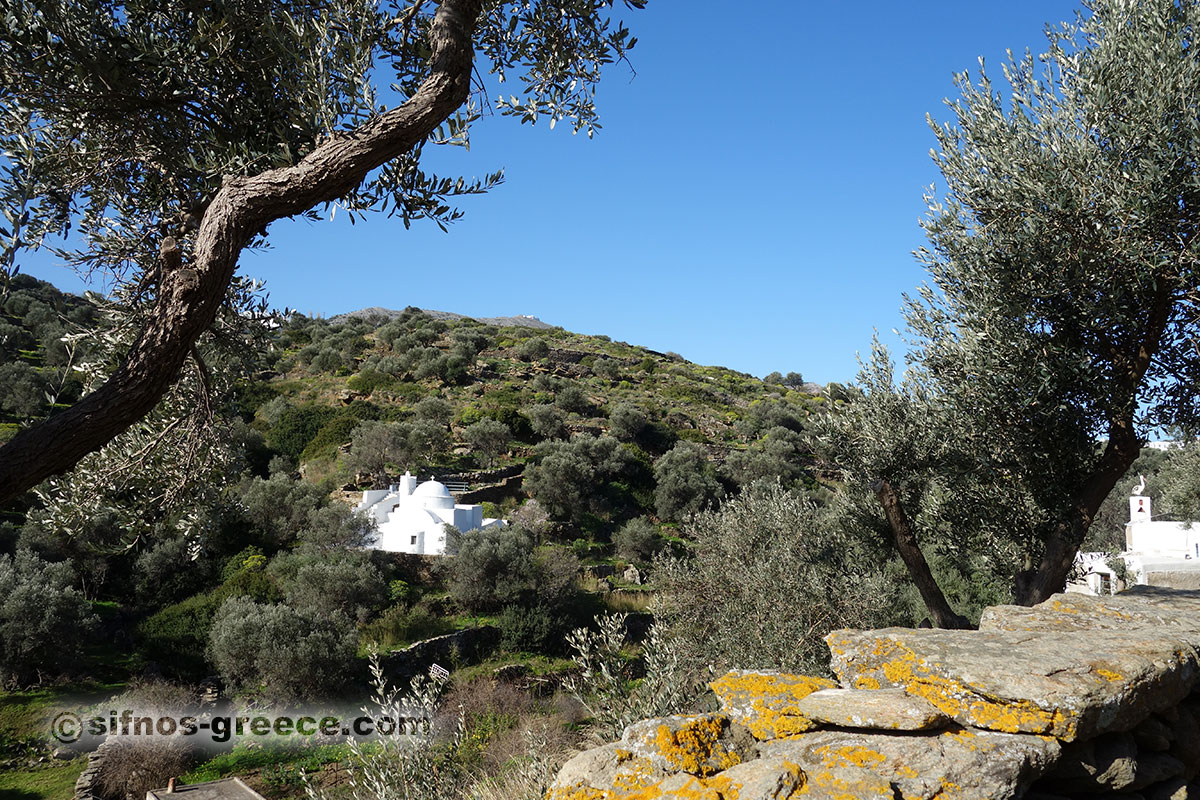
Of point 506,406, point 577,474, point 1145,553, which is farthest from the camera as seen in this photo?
point 506,406

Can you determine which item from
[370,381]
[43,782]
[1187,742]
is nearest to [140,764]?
[43,782]

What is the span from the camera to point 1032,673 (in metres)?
3.65

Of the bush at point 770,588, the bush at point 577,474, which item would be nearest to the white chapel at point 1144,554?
the bush at point 770,588

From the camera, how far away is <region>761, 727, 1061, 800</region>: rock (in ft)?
9.64

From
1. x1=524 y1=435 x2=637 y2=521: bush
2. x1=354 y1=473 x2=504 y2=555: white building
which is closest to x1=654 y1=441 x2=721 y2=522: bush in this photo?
x1=524 y1=435 x2=637 y2=521: bush

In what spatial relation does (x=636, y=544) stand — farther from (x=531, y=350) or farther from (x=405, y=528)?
(x=531, y=350)

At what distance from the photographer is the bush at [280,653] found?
717 inches

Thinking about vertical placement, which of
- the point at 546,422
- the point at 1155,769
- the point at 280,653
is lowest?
the point at 280,653

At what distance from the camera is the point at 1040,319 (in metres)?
7.07

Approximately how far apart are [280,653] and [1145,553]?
2726 cm

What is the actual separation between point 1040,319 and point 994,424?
114cm

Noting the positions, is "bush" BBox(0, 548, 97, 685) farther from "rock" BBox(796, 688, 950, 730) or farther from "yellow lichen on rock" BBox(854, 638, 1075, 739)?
"yellow lichen on rock" BBox(854, 638, 1075, 739)

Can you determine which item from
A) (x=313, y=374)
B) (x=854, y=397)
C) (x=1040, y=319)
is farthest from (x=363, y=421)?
(x=1040, y=319)

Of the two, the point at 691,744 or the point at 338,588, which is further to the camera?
the point at 338,588
